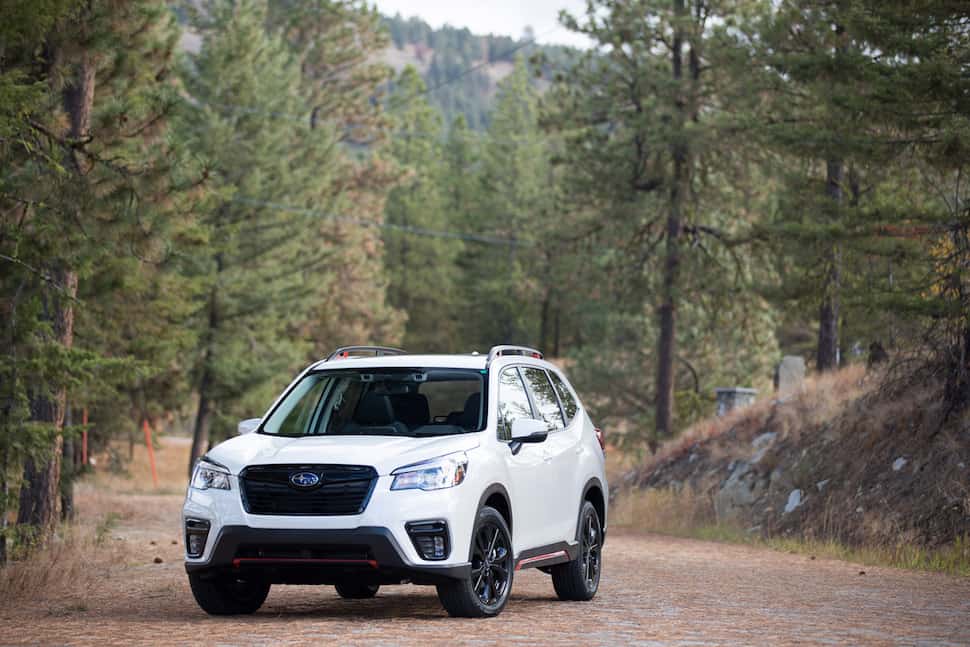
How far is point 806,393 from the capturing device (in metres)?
26.3

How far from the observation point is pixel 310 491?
31.4 feet

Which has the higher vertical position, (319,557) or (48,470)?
(319,557)

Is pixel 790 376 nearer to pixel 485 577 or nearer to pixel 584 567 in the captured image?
pixel 584 567

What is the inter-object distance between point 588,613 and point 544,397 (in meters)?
1.98

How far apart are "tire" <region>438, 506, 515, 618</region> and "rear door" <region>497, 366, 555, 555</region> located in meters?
0.25

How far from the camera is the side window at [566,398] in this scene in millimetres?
12446

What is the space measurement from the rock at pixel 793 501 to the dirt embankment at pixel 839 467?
24 millimetres

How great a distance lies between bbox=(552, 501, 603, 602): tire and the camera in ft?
39.3

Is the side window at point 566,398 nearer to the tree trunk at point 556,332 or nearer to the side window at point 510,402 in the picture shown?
the side window at point 510,402

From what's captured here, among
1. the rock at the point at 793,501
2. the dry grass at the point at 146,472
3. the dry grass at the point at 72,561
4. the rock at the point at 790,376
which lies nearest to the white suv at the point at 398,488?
the dry grass at the point at 72,561

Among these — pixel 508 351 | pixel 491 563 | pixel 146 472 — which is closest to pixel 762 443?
pixel 508 351

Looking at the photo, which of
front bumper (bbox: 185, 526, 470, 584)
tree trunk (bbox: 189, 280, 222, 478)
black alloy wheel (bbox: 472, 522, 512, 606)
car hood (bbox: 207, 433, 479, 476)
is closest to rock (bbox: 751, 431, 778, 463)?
black alloy wheel (bbox: 472, 522, 512, 606)

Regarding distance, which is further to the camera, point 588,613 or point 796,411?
point 796,411

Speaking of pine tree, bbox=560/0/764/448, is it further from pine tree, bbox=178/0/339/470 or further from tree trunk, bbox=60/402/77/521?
tree trunk, bbox=60/402/77/521
